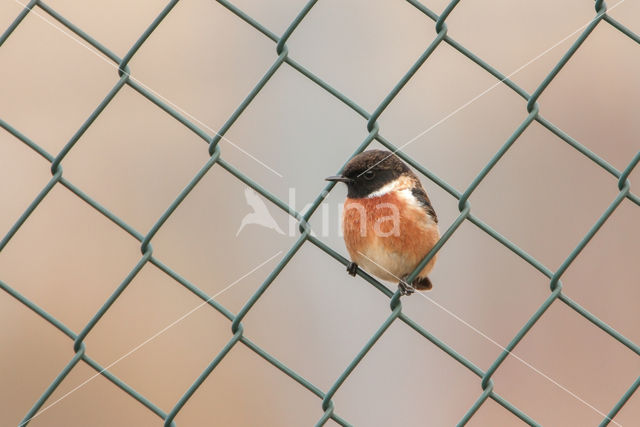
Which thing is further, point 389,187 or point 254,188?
point 389,187

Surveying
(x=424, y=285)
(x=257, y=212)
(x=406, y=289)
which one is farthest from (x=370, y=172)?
(x=257, y=212)

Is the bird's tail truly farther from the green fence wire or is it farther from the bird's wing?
the green fence wire

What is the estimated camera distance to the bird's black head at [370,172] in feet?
11.8

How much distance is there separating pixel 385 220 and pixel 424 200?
0.23 m

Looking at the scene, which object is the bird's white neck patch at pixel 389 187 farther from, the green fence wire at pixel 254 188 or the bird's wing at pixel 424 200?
the green fence wire at pixel 254 188

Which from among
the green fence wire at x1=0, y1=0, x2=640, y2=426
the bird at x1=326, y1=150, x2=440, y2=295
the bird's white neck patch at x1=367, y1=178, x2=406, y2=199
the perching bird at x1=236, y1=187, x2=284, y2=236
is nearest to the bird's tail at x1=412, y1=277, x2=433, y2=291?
the bird at x1=326, y1=150, x2=440, y2=295

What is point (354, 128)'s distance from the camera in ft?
23.1

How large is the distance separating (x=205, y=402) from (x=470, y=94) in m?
3.62

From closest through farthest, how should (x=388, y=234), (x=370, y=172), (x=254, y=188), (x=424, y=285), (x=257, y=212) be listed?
(x=254, y=188) < (x=388, y=234) < (x=370, y=172) < (x=424, y=285) < (x=257, y=212)

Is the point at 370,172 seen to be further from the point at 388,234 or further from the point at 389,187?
the point at 388,234

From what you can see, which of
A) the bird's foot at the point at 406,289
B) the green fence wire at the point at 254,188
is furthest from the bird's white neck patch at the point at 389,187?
the green fence wire at the point at 254,188

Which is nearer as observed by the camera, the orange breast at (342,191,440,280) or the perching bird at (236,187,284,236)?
the orange breast at (342,191,440,280)

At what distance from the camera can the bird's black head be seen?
3.59 m

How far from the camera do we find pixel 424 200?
3.71 metres
